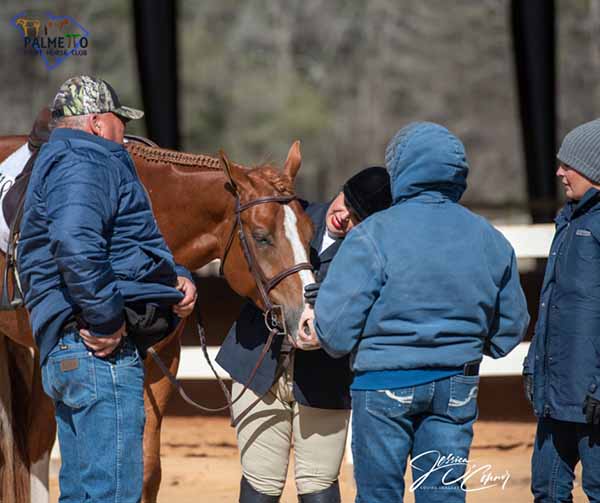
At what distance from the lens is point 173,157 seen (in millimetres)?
4695

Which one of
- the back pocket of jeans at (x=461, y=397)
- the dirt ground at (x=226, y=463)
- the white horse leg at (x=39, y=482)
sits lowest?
the dirt ground at (x=226, y=463)

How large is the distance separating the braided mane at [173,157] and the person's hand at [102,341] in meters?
1.47

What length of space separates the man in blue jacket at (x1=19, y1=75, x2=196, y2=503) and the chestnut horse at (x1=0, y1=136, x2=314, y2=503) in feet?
2.64

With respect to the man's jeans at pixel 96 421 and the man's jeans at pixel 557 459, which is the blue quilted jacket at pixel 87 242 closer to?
the man's jeans at pixel 96 421

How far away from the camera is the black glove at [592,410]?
11.9 feet

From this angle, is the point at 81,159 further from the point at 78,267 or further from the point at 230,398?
the point at 230,398

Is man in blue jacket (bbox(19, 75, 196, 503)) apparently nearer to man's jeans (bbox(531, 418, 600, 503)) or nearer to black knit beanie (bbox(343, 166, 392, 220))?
black knit beanie (bbox(343, 166, 392, 220))

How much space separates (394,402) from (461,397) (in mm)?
235

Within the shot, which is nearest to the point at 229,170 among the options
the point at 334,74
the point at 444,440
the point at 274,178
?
the point at 274,178

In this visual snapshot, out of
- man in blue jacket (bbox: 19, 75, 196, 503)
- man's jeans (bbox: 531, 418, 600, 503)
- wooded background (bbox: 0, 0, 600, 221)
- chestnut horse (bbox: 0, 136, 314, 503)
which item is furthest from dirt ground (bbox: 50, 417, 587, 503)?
wooded background (bbox: 0, 0, 600, 221)

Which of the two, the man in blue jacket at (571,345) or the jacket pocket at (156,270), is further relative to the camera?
the man in blue jacket at (571,345)

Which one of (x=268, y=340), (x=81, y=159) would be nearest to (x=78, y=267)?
(x=81, y=159)

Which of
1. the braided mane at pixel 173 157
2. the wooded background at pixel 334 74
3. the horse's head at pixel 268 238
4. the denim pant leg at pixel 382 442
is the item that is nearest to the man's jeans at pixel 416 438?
the denim pant leg at pixel 382 442

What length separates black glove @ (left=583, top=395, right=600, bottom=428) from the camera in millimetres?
3618
